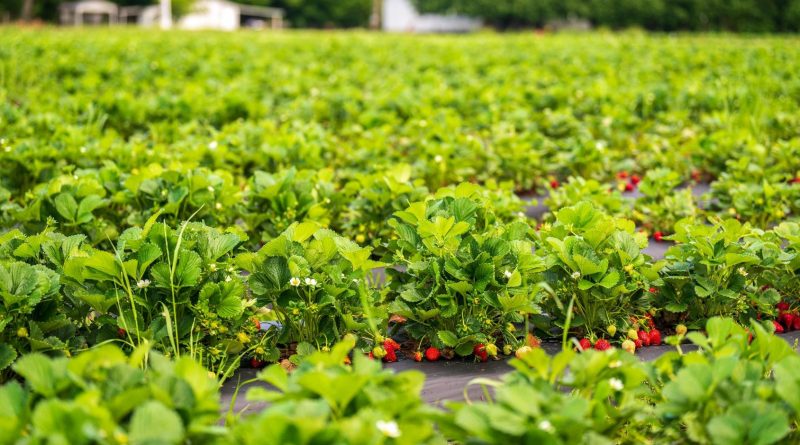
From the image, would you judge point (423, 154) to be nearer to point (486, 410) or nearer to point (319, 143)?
point (319, 143)

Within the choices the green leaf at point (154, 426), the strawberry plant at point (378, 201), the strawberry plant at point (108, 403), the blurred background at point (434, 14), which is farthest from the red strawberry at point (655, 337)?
the blurred background at point (434, 14)

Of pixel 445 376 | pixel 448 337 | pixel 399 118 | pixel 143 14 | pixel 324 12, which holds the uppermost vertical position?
pixel 324 12

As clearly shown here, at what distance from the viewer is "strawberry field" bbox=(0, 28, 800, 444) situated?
1905 mm

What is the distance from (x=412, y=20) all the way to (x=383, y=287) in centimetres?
5535

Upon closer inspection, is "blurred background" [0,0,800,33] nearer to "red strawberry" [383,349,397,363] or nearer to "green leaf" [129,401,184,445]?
"red strawberry" [383,349,397,363]

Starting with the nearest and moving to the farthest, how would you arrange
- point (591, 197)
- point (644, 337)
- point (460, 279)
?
point (460, 279) < point (644, 337) < point (591, 197)

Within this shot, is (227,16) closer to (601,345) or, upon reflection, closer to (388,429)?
(601,345)

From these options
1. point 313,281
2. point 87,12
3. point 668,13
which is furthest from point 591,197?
point 87,12

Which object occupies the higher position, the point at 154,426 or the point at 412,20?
the point at 412,20

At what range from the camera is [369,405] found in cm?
193

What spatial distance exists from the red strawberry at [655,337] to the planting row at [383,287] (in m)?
0.01

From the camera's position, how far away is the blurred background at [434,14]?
135 feet

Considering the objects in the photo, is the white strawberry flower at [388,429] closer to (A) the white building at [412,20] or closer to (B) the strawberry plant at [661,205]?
(B) the strawberry plant at [661,205]

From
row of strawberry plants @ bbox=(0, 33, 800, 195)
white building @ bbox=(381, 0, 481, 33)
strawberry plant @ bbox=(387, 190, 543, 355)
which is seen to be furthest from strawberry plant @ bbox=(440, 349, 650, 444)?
white building @ bbox=(381, 0, 481, 33)
